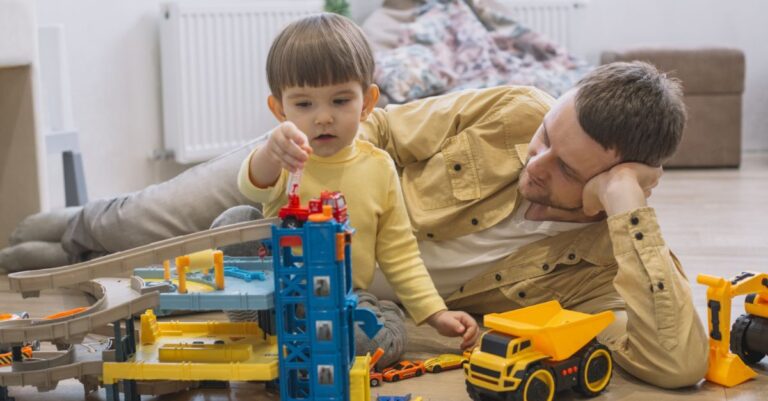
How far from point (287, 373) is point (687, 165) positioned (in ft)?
10.6

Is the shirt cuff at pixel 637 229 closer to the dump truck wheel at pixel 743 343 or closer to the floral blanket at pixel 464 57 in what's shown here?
the dump truck wheel at pixel 743 343

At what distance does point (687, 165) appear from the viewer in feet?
13.7

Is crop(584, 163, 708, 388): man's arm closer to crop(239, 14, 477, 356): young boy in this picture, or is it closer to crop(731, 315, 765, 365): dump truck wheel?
crop(731, 315, 765, 365): dump truck wheel

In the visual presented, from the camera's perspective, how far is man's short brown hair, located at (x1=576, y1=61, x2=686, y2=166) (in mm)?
1495

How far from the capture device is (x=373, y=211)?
1550 mm

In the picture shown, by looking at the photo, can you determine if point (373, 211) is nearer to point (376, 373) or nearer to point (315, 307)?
point (376, 373)

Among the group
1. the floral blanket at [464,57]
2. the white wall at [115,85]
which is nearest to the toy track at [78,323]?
the white wall at [115,85]

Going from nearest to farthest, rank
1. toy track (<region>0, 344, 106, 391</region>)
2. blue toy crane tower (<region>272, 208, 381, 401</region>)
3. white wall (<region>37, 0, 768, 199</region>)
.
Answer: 1. blue toy crane tower (<region>272, 208, 381, 401</region>)
2. toy track (<region>0, 344, 106, 391</region>)
3. white wall (<region>37, 0, 768, 199</region>)

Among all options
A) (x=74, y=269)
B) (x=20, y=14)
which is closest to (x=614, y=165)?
(x=74, y=269)

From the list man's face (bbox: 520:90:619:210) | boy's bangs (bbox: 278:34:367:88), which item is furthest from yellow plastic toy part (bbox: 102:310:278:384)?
man's face (bbox: 520:90:619:210)

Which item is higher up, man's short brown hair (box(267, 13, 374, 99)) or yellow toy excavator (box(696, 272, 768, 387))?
man's short brown hair (box(267, 13, 374, 99))

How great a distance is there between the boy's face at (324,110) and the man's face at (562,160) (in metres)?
0.29

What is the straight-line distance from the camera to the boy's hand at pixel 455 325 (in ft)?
5.09

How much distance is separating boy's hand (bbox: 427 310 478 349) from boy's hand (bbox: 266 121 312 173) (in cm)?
38
